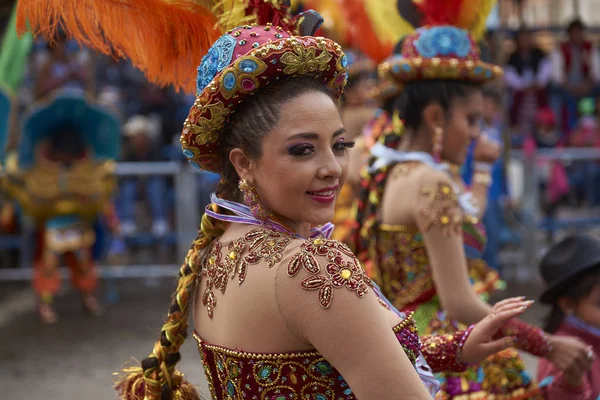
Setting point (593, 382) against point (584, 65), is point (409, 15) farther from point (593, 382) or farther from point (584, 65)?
point (584, 65)

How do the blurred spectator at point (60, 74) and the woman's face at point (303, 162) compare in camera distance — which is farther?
the blurred spectator at point (60, 74)

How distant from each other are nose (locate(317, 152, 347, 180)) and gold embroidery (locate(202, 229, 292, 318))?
16 cm

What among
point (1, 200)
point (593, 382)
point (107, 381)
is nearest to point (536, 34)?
point (1, 200)

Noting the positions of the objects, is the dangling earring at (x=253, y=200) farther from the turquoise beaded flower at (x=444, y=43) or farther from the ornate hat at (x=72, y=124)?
the ornate hat at (x=72, y=124)

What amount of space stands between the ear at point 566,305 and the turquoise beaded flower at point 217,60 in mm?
1864

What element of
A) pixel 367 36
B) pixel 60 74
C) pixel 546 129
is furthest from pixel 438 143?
pixel 60 74

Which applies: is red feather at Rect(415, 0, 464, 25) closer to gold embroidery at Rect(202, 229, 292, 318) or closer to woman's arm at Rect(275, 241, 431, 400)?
gold embroidery at Rect(202, 229, 292, 318)

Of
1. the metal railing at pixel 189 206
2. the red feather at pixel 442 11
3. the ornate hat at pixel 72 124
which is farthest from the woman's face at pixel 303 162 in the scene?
the metal railing at pixel 189 206

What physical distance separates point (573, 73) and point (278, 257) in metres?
10.0

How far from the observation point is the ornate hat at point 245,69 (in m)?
1.81

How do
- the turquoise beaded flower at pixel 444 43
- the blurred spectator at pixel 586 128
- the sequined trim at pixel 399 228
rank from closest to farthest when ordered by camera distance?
the sequined trim at pixel 399 228, the turquoise beaded flower at pixel 444 43, the blurred spectator at pixel 586 128

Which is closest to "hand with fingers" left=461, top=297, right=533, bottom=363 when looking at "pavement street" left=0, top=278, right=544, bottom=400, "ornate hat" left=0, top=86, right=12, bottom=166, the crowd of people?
the crowd of people

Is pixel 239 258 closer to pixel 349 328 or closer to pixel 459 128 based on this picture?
pixel 349 328

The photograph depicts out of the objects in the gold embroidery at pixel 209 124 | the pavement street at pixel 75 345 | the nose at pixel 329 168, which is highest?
the gold embroidery at pixel 209 124
